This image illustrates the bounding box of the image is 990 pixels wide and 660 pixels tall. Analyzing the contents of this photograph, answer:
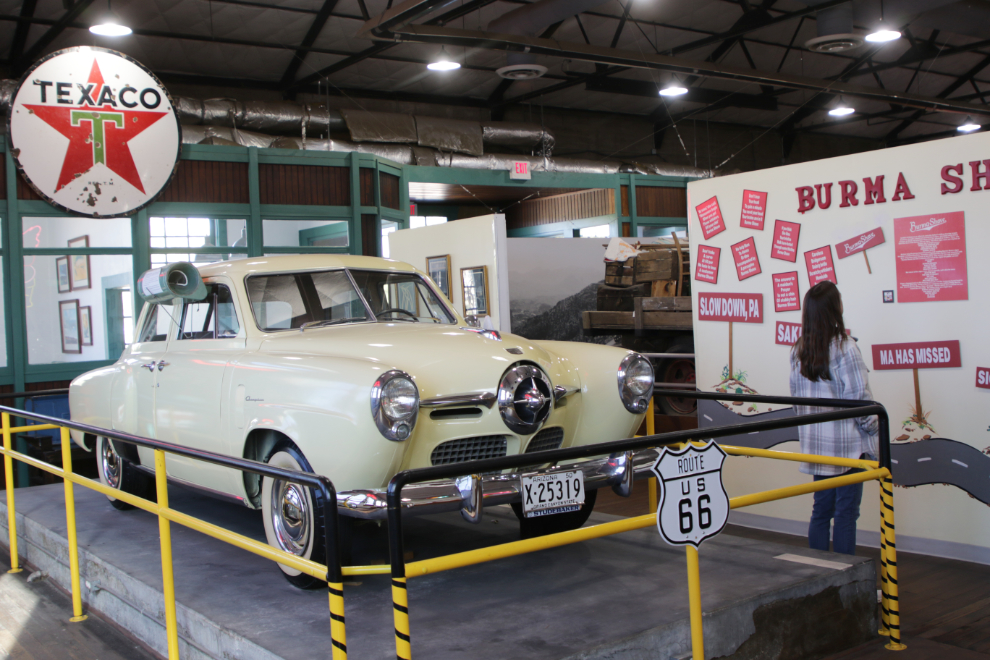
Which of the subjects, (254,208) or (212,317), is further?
(254,208)

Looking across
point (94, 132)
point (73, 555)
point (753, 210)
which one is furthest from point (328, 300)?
point (94, 132)

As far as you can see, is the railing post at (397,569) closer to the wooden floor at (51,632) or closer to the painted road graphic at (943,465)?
the wooden floor at (51,632)

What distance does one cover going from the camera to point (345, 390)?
3.65 meters

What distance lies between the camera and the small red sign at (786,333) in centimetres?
616

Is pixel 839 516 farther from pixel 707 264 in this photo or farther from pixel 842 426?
pixel 707 264

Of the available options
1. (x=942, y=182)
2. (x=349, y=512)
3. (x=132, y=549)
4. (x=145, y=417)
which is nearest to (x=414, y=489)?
(x=349, y=512)

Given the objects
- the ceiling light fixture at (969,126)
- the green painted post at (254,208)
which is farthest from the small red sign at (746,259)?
the ceiling light fixture at (969,126)

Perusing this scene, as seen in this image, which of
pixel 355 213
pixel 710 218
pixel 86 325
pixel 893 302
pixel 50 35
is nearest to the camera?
pixel 893 302

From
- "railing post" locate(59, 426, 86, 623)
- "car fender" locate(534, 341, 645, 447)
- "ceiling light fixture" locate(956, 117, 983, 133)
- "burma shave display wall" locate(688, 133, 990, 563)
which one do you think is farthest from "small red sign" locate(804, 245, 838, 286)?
"ceiling light fixture" locate(956, 117, 983, 133)

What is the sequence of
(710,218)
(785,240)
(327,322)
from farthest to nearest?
(710,218) → (785,240) → (327,322)

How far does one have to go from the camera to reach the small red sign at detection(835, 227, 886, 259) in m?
5.69

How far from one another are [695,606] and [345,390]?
1679 millimetres

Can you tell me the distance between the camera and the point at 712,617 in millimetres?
3424

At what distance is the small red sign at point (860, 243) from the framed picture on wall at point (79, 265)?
8452 millimetres
